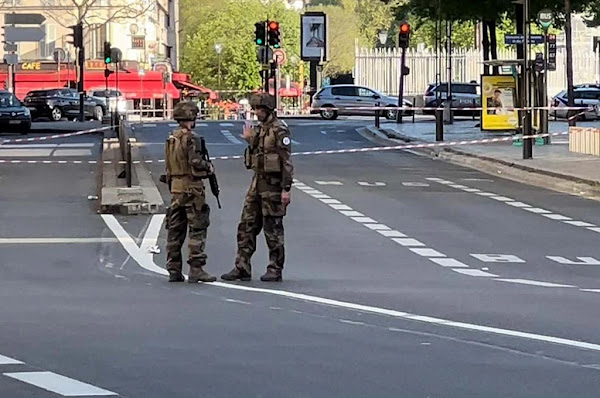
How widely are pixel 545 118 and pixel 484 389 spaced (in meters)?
29.6

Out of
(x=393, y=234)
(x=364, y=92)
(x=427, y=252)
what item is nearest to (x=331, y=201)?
(x=393, y=234)

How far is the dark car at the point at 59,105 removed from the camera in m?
61.9

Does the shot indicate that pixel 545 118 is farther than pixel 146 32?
No

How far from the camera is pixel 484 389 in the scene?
324 inches

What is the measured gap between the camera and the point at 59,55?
78.3 meters

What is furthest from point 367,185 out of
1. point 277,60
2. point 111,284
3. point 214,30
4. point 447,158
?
point 214,30

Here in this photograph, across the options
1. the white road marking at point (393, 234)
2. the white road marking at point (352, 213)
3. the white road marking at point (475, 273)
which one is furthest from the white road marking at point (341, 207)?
the white road marking at point (475, 273)

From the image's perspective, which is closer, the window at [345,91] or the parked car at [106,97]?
the parked car at [106,97]

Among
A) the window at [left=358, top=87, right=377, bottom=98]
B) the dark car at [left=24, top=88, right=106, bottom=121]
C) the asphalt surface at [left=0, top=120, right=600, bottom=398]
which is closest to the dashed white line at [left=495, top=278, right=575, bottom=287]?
the asphalt surface at [left=0, top=120, right=600, bottom=398]

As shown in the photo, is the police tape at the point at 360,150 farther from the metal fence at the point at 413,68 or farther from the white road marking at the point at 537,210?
the metal fence at the point at 413,68

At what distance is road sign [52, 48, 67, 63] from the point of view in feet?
252

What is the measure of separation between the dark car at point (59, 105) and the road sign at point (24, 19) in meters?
27.5

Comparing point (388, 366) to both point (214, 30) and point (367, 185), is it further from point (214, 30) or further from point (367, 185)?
point (214, 30)

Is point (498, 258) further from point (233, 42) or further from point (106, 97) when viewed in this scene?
point (233, 42)
